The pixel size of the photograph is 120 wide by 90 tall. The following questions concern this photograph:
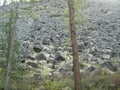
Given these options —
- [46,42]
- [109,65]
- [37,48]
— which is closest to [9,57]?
[109,65]

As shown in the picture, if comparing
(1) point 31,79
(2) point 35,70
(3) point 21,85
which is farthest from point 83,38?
(3) point 21,85

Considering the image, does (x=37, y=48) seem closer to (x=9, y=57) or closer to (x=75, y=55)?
(x=9, y=57)

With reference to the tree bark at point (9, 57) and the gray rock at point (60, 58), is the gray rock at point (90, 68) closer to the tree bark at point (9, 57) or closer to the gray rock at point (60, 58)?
the gray rock at point (60, 58)

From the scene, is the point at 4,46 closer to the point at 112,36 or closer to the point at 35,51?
the point at 35,51

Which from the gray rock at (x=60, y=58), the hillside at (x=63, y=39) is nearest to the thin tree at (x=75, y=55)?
the hillside at (x=63, y=39)

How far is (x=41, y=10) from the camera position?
56875mm

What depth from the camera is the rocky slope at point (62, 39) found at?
94.6 feet

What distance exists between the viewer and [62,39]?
132 ft

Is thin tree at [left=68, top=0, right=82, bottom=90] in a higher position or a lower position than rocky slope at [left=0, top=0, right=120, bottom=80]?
higher

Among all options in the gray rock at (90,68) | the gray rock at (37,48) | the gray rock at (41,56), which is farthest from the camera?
the gray rock at (37,48)

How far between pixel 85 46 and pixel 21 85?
14.6 meters

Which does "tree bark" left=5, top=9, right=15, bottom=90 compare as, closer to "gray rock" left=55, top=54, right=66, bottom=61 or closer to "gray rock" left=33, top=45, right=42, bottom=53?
"gray rock" left=55, top=54, right=66, bottom=61

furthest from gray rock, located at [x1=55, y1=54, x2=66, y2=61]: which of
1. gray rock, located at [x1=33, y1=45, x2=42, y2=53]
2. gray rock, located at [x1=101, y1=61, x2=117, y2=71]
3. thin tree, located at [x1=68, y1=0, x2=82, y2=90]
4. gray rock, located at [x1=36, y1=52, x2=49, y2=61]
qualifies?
thin tree, located at [x1=68, y1=0, x2=82, y2=90]

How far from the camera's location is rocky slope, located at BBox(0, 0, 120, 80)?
2884 centimetres
